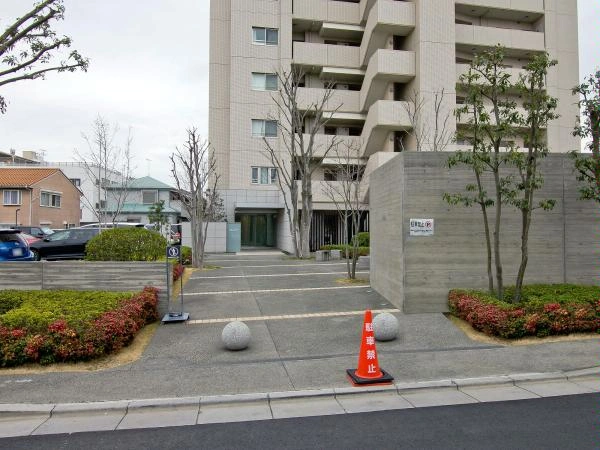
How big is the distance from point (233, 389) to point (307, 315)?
4.07m

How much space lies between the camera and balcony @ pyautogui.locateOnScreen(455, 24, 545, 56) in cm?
2827

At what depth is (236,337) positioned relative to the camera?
7.36 metres

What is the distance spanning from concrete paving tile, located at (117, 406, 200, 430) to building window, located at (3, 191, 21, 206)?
3858 cm

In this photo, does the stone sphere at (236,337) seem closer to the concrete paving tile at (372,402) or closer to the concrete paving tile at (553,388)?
the concrete paving tile at (372,402)

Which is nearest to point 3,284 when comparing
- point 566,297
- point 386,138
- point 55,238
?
point 55,238

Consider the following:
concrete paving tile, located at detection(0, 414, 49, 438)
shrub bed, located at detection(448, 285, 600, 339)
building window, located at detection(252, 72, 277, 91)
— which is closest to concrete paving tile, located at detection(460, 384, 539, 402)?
shrub bed, located at detection(448, 285, 600, 339)

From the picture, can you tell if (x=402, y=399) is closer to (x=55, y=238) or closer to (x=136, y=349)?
(x=136, y=349)

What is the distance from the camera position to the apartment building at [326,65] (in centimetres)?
2834

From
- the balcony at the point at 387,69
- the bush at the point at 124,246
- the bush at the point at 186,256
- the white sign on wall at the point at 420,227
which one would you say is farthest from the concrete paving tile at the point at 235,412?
the balcony at the point at 387,69

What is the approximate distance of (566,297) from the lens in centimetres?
870

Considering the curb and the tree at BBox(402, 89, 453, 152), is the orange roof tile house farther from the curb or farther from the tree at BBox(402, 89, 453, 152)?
the curb

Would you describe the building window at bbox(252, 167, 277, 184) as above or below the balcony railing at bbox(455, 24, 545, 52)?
below

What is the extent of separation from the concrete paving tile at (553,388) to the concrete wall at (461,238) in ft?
11.8

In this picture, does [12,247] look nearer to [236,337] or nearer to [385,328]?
[236,337]
